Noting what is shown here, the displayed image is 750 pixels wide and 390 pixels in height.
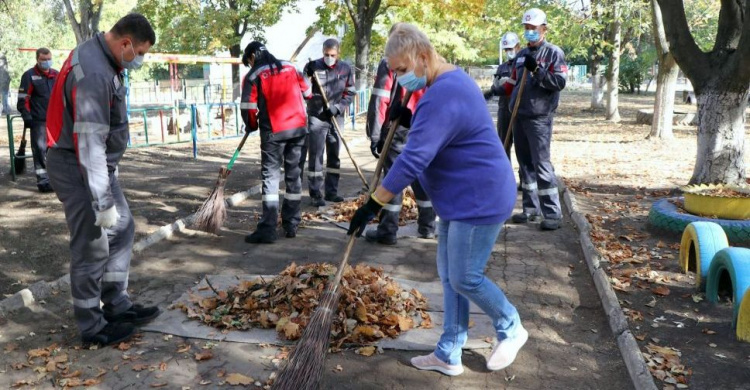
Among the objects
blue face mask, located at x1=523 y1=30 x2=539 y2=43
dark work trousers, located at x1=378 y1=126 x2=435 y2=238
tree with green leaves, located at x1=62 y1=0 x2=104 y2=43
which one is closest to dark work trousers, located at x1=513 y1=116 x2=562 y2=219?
blue face mask, located at x1=523 y1=30 x2=539 y2=43

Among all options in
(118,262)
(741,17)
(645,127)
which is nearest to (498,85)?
(741,17)

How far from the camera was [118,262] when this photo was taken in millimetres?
4516

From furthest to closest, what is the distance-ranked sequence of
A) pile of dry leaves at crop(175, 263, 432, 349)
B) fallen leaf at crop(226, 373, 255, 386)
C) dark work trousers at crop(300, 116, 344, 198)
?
dark work trousers at crop(300, 116, 344, 198)
pile of dry leaves at crop(175, 263, 432, 349)
fallen leaf at crop(226, 373, 255, 386)

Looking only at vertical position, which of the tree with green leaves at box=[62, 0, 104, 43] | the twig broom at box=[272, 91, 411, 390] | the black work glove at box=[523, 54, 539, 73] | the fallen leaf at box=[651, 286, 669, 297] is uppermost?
the tree with green leaves at box=[62, 0, 104, 43]

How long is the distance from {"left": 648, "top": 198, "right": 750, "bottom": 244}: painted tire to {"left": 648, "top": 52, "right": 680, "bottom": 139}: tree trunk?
28.1 feet

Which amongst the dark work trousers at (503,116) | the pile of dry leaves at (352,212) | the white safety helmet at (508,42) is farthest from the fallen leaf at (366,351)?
the white safety helmet at (508,42)

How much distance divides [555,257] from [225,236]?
11.1ft

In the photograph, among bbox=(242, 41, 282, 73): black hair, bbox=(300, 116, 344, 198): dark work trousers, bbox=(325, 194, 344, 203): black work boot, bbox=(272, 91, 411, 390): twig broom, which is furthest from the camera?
bbox=(325, 194, 344, 203): black work boot

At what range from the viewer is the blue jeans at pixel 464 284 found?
361 cm

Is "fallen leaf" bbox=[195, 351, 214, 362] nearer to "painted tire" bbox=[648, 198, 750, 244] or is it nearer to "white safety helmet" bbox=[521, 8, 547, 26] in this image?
"white safety helmet" bbox=[521, 8, 547, 26]

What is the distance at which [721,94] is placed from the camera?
845cm

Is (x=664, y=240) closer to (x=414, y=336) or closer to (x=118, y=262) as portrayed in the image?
(x=414, y=336)

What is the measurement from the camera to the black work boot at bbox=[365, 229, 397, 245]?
6.93 m

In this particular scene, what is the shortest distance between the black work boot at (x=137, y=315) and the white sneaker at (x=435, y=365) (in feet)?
6.24
